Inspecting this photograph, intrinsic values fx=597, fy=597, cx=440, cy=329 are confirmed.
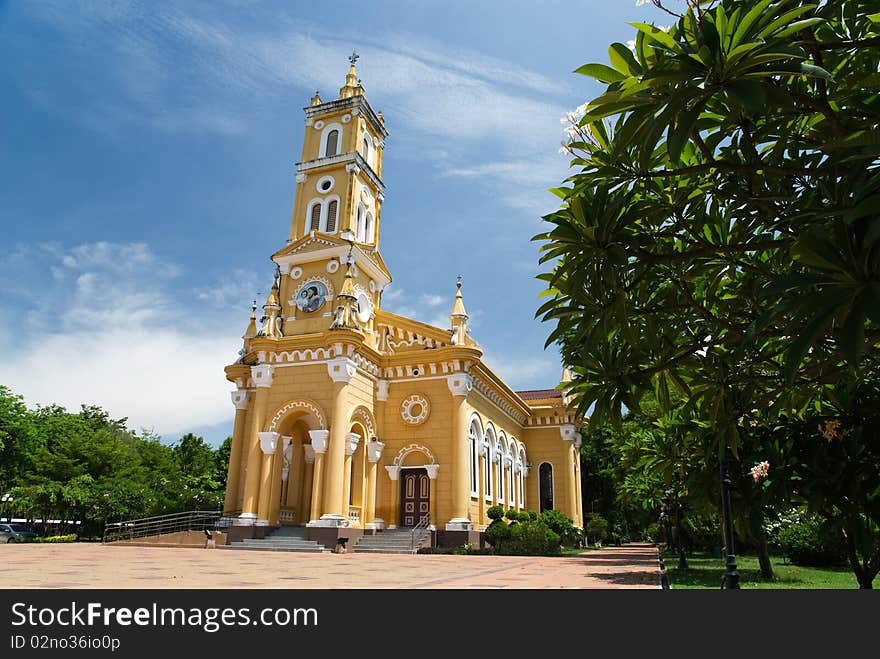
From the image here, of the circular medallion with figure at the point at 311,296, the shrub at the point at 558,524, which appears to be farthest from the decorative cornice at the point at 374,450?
the shrub at the point at 558,524

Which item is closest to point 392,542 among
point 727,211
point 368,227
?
point 368,227

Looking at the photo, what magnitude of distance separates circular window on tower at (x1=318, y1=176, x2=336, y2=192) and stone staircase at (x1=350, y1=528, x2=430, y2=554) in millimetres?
15584

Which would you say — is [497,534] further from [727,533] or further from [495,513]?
[727,533]

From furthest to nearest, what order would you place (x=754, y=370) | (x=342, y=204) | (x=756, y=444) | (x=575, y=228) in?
(x=342, y=204) < (x=756, y=444) < (x=754, y=370) < (x=575, y=228)

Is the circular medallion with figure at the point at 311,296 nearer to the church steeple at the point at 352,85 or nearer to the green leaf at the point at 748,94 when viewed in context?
the church steeple at the point at 352,85

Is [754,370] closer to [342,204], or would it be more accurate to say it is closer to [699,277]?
[699,277]

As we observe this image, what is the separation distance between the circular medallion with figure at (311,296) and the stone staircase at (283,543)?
8.95m

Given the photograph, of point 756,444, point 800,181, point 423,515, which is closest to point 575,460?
point 423,515

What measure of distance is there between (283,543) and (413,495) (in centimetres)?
585

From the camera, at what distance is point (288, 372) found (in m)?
23.5

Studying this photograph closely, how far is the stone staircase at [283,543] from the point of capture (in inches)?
789

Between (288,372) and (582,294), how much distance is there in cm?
2030
